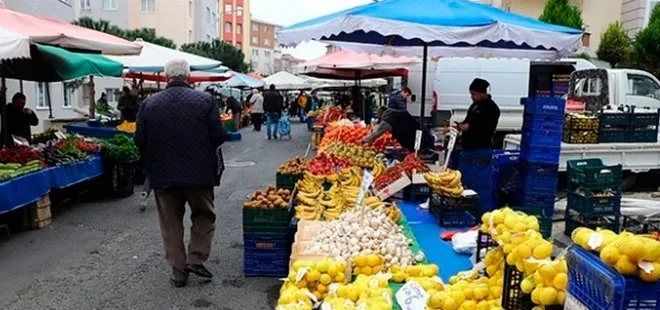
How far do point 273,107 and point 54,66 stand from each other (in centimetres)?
1021

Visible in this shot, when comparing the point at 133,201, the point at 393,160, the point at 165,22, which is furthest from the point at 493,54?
the point at 165,22

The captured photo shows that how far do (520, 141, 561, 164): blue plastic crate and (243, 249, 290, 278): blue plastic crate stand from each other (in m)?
→ 2.59

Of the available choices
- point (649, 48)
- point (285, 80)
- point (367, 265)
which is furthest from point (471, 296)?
point (285, 80)

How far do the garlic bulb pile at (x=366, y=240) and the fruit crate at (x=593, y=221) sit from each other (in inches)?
103

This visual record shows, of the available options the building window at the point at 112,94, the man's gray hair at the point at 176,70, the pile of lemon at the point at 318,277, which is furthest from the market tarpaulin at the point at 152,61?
the building window at the point at 112,94

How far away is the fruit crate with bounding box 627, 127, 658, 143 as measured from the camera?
9609 mm

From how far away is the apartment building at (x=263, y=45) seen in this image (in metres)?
102

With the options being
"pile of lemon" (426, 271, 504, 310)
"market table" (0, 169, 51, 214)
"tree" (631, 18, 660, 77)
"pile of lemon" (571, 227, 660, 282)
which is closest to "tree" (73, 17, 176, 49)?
"market table" (0, 169, 51, 214)

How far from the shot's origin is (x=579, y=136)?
938cm

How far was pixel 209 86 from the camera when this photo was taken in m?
32.0

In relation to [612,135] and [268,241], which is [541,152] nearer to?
[268,241]

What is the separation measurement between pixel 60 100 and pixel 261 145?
29.6 ft

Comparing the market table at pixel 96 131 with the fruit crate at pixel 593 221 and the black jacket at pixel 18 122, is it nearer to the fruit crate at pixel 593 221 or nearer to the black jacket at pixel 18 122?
the black jacket at pixel 18 122

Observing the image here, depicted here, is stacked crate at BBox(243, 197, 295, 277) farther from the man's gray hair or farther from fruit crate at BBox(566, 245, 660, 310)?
fruit crate at BBox(566, 245, 660, 310)
